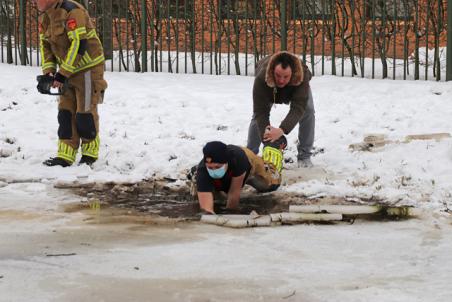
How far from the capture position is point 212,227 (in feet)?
20.6

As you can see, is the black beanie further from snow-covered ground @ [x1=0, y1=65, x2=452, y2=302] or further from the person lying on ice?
snow-covered ground @ [x1=0, y1=65, x2=452, y2=302]

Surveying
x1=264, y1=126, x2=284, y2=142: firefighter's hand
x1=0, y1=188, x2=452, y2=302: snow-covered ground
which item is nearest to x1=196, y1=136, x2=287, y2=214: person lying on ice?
x1=264, y1=126, x2=284, y2=142: firefighter's hand

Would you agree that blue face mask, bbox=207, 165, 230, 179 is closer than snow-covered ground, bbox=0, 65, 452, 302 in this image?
No

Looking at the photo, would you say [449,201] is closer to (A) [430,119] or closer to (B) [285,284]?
(B) [285,284]

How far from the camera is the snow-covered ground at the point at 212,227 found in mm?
4809

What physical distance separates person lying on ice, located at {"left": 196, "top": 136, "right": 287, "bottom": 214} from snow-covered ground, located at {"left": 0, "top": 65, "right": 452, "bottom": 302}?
42 cm

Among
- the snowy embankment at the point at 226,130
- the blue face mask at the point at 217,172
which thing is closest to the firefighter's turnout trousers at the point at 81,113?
the snowy embankment at the point at 226,130

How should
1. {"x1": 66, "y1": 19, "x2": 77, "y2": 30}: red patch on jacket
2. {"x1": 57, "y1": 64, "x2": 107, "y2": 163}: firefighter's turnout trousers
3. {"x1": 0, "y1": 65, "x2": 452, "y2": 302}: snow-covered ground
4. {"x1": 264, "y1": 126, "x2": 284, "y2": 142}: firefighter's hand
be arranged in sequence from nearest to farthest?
{"x1": 0, "y1": 65, "x2": 452, "y2": 302}: snow-covered ground, {"x1": 264, "y1": 126, "x2": 284, "y2": 142}: firefighter's hand, {"x1": 66, "y1": 19, "x2": 77, "y2": 30}: red patch on jacket, {"x1": 57, "y1": 64, "x2": 107, "y2": 163}: firefighter's turnout trousers

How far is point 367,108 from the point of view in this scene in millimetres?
10852

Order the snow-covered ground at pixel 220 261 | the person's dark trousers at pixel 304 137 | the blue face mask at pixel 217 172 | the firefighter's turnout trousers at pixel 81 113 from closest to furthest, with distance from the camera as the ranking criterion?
the snow-covered ground at pixel 220 261 → the blue face mask at pixel 217 172 → the firefighter's turnout trousers at pixel 81 113 → the person's dark trousers at pixel 304 137

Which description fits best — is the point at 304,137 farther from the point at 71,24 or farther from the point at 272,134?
the point at 71,24

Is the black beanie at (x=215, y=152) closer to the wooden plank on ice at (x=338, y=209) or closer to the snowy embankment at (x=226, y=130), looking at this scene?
the wooden plank on ice at (x=338, y=209)

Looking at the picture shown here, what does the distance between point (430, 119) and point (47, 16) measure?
455 cm

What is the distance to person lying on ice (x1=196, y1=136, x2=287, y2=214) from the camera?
6605 millimetres
